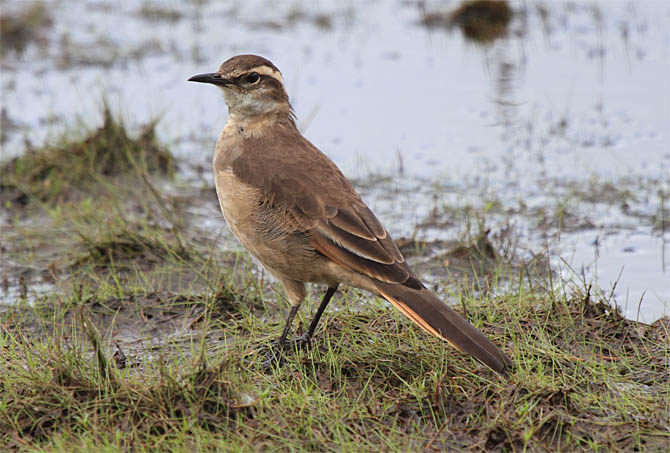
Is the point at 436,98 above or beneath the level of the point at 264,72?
beneath

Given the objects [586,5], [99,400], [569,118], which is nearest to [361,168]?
Answer: [569,118]

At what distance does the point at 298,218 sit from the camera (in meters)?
5.77

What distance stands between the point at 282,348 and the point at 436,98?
21.0ft

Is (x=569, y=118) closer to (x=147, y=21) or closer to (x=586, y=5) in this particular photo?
(x=586, y=5)

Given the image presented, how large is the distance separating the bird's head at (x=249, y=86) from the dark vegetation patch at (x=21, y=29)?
8.23 metres

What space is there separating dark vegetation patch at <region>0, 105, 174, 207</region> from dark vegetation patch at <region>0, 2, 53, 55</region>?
4827 mm

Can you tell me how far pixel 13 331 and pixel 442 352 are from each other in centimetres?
283

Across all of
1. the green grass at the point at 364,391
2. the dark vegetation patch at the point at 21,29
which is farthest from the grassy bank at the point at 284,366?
the dark vegetation patch at the point at 21,29

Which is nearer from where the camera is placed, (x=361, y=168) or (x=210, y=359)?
(x=210, y=359)

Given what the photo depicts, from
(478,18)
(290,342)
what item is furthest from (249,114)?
(478,18)

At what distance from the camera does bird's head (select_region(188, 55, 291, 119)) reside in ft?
21.0

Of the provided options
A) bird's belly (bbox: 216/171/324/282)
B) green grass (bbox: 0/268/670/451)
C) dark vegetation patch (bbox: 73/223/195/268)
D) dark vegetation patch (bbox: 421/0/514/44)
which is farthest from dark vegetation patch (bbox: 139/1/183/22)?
green grass (bbox: 0/268/670/451)

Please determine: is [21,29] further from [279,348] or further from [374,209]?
[279,348]

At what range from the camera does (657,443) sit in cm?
478
